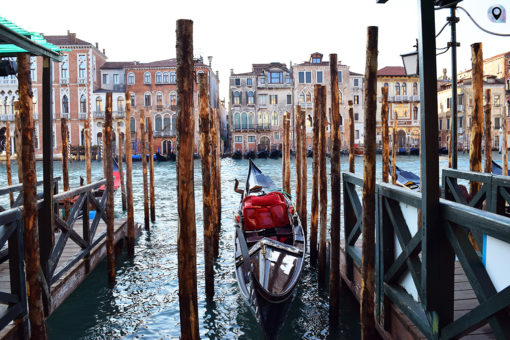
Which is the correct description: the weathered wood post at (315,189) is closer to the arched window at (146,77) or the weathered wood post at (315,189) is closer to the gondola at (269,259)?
the gondola at (269,259)

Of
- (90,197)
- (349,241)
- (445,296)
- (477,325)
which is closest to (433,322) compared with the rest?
(445,296)

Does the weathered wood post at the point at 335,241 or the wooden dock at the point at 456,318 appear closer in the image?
the wooden dock at the point at 456,318

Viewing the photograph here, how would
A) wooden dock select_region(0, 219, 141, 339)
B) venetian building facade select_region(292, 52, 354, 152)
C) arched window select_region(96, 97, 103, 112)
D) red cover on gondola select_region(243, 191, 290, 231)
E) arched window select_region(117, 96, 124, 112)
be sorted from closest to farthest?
wooden dock select_region(0, 219, 141, 339)
red cover on gondola select_region(243, 191, 290, 231)
arched window select_region(96, 97, 103, 112)
arched window select_region(117, 96, 124, 112)
venetian building facade select_region(292, 52, 354, 152)

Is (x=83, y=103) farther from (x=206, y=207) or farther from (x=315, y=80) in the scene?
(x=206, y=207)

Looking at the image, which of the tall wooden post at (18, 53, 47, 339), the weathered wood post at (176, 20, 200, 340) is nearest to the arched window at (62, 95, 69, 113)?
the tall wooden post at (18, 53, 47, 339)

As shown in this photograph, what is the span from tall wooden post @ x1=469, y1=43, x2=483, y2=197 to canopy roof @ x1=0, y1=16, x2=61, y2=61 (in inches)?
131

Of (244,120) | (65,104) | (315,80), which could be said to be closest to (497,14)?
(315,80)

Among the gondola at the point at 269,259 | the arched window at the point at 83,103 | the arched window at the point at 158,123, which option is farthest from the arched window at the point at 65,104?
the gondola at the point at 269,259

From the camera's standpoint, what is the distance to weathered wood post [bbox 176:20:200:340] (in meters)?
2.68

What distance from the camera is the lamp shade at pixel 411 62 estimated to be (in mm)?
4105

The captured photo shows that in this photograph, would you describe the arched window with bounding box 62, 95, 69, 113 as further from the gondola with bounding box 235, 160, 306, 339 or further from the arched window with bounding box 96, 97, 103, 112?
the gondola with bounding box 235, 160, 306, 339

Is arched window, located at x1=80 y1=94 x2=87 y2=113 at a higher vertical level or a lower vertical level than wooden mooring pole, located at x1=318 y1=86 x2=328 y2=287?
higher

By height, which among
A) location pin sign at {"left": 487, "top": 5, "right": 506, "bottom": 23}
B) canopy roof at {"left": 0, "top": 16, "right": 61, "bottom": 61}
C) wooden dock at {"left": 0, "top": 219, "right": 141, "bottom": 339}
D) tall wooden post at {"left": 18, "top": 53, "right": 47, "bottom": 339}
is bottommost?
wooden dock at {"left": 0, "top": 219, "right": 141, "bottom": 339}

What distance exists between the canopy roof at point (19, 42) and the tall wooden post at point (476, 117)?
3329mm
